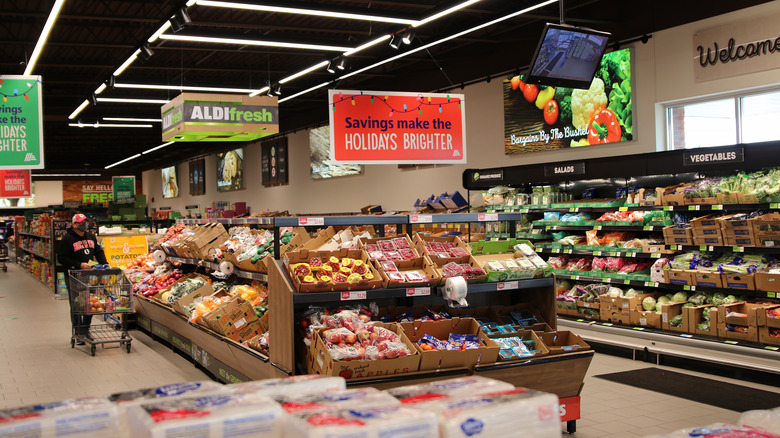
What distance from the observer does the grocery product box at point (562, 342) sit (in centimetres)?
456

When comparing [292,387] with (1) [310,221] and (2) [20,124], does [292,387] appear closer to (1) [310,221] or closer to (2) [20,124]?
(1) [310,221]

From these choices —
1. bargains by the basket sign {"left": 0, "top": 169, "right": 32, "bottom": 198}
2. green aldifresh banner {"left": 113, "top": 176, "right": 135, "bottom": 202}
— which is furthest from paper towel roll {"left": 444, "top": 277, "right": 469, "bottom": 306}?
green aldifresh banner {"left": 113, "top": 176, "right": 135, "bottom": 202}

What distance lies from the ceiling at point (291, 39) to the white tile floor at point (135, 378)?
4221 mm

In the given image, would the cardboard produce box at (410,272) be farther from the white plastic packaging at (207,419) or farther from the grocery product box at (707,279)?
the grocery product box at (707,279)

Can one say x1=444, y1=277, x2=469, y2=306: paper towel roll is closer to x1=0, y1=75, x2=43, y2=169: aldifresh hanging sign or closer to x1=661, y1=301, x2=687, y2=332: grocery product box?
x1=661, y1=301, x2=687, y2=332: grocery product box

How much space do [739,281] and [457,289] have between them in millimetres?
3569

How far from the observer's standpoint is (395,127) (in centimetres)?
631

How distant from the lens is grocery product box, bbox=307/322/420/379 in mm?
3799

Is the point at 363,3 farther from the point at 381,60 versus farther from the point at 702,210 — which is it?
the point at 702,210

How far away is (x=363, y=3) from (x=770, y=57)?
225 inches

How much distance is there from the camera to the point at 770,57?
717cm

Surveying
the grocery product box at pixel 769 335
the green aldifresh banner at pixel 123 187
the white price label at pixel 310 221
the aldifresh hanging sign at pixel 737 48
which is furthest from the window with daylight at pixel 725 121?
the green aldifresh banner at pixel 123 187

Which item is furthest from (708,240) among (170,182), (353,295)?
(170,182)

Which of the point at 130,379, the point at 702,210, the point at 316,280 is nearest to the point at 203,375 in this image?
the point at 130,379
